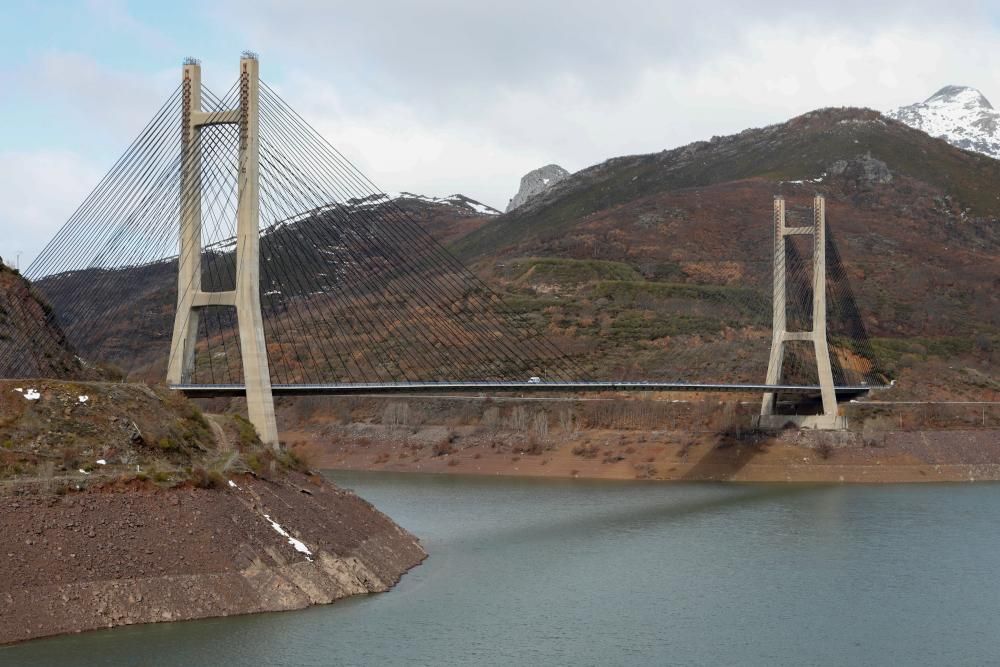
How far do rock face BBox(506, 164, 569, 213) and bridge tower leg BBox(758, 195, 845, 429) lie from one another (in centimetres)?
12084

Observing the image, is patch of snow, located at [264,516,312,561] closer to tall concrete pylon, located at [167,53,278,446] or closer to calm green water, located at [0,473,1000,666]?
calm green water, located at [0,473,1000,666]

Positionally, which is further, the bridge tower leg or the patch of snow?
the bridge tower leg

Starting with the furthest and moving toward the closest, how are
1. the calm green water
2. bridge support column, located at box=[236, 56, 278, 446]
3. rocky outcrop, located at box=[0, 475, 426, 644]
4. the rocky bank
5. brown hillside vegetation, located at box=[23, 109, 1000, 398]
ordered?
brown hillside vegetation, located at box=[23, 109, 1000, 398], bridge support column, located at box=[236, 56, 278, 446], the calm green water, the rocky bank, rocky outcrop, located at box=[0, 475, 426, 644]

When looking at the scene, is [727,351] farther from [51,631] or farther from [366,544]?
[51,631]

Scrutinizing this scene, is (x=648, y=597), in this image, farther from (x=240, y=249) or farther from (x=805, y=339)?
(x=805, y=339)

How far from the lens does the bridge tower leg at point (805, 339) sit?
51906 mm

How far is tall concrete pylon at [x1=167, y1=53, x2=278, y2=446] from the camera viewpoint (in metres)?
28.1

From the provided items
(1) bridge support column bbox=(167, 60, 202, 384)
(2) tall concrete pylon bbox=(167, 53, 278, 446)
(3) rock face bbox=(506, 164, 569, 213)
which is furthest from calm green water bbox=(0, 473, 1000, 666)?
Result: (3) rock face bbox=(506, 164, 569, 213)

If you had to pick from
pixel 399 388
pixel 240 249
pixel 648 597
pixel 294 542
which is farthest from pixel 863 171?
pixel 294 542

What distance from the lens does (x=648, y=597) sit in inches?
1000

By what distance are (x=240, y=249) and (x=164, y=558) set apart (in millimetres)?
9442

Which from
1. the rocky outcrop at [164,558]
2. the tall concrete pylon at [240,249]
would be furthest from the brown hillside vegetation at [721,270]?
the rocky outcrop at [164,558]

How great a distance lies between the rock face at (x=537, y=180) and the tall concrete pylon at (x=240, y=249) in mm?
147092

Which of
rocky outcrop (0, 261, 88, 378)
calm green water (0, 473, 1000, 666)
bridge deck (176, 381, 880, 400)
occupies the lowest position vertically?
calm green water (0, 473, 1000, 666)
